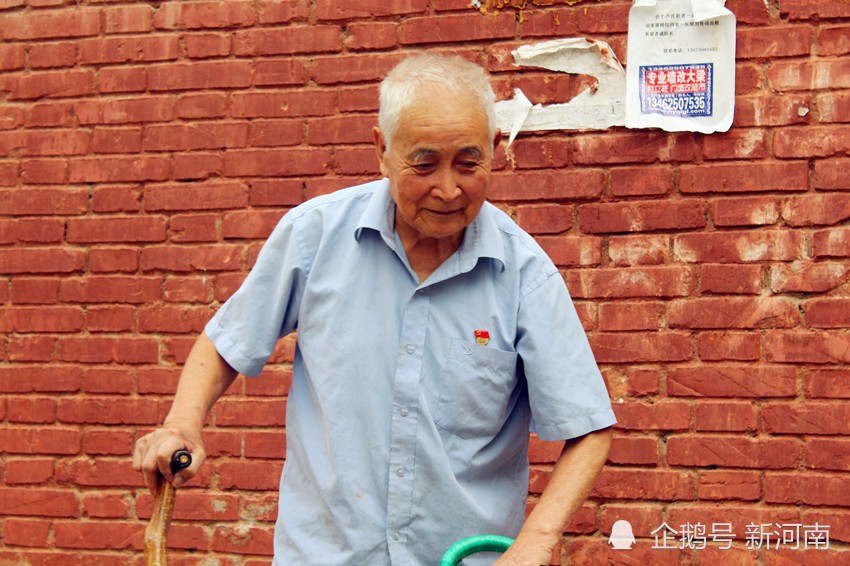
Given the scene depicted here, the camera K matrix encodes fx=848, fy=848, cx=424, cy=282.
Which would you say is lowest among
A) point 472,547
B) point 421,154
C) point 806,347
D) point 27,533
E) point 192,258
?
point 27,533

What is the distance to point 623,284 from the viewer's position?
296 cm

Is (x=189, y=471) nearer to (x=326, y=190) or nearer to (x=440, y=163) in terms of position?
(x=440, y=163)

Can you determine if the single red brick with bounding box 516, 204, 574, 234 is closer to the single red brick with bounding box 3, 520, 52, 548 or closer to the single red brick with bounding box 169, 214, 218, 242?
the single red brick with bounding box 169, 214, 218, 242

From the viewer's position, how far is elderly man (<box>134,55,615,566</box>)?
174cm

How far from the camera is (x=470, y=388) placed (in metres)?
1.79

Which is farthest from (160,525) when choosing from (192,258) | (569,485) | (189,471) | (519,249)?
(192,258)

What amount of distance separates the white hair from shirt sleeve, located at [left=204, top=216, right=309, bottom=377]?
33 cm

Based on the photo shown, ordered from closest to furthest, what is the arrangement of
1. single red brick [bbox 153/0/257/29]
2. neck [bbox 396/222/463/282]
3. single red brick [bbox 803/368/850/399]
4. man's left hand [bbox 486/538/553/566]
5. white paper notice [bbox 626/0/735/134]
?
man's left hand [bbox 486/538/553/566], neck [bbox 396/222/463/282], single red brick [bbox 803/368/850/399], white paper notice [bbox 626/0/735/134], single red brick [bbox 153/0/257/29]

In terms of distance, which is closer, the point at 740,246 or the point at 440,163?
the point at 440,163

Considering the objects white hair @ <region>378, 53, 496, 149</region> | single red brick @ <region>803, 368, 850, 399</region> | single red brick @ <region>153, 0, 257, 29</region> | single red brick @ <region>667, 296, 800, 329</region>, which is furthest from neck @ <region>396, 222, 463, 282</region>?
single red brick @ <region>153, 0, 257, 29</region>

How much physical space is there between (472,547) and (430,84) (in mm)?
919

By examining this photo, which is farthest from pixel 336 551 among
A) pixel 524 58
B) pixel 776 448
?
pixel 524 58

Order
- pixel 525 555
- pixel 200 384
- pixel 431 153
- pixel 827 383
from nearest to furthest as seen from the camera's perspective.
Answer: pixel 525 555 < pixel 431 153 < pixel 200 384 < pixel 827 383

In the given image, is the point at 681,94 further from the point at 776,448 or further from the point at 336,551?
the point at 336,551
